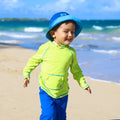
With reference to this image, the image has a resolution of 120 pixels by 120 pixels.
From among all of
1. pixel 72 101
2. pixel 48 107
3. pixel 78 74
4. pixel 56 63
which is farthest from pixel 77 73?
pixel 72 101

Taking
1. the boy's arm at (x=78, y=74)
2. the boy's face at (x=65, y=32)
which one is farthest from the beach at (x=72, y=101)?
the boy's face at (x=65, y=32)

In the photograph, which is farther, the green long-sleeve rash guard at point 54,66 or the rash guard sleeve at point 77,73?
the rash guard sleeve at point 77,73

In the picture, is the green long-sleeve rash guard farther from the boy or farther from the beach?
the beach

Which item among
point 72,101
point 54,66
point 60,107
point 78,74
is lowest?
point 72,101

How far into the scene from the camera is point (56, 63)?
2373mm

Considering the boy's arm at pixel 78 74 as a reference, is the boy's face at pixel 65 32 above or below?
above

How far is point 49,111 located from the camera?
7.82 ft

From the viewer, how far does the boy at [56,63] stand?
92.6 inches

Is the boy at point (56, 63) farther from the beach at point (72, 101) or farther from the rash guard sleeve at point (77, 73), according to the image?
the beach at point (72, 101)

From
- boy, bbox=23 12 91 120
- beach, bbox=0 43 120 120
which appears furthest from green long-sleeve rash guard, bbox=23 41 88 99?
beach, bbox=0 43 120 120

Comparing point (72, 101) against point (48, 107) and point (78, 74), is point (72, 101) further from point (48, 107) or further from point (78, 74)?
point (48, 107)

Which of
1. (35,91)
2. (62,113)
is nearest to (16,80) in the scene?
(35,91)

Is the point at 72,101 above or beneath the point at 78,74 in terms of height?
beneath

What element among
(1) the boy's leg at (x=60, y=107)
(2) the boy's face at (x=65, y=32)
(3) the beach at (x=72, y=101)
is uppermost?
(2) the boy's face at (x=65, y=32)
